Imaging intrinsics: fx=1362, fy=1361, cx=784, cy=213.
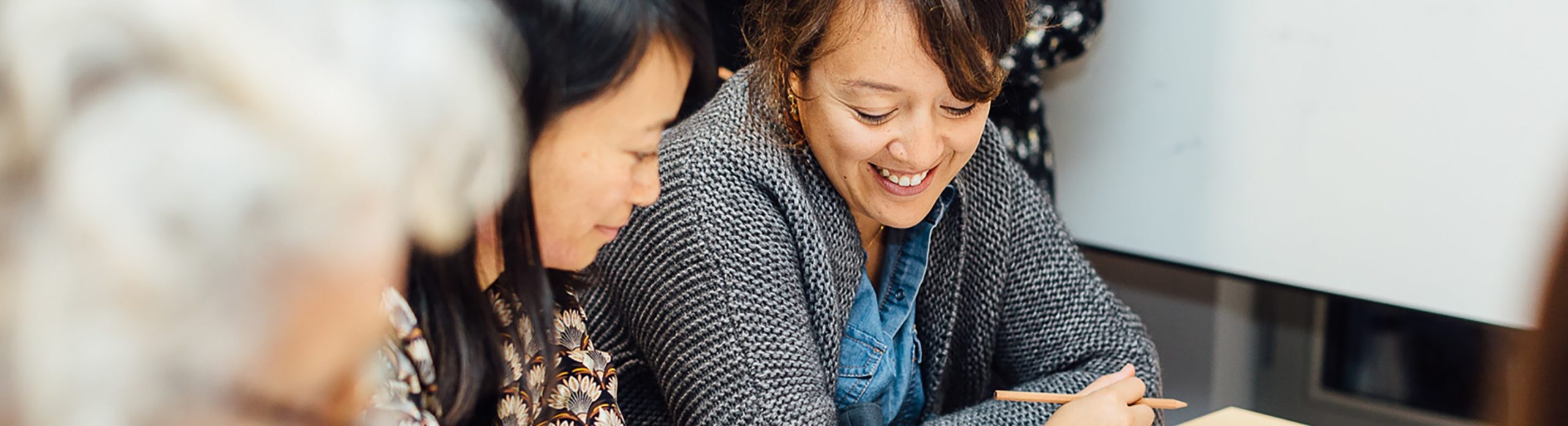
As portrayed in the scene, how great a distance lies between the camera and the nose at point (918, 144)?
1259mm

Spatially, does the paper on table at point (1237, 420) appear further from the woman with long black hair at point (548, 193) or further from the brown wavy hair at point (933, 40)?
the woman with long black hair at point (548, 193)

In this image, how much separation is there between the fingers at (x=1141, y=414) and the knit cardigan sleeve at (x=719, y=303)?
295 millimetres

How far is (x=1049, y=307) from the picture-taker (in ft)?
4.88

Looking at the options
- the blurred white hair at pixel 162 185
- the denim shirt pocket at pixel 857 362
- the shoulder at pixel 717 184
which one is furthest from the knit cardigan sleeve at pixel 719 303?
the blurred white hair at pixel 162 185

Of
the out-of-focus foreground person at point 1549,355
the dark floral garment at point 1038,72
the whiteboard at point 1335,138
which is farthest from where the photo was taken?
the dark floral garment at point 1038,72

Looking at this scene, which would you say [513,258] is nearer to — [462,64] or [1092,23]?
[462,64]

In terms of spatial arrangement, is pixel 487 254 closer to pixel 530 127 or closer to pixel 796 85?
pixel 530 127

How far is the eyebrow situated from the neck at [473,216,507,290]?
488 mm

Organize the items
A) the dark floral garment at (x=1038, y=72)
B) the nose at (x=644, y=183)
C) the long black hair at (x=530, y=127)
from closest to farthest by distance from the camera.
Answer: the long black hair at (x=530, y=127) < the nose at (x=644, y=183) < the dark floral garment at (x=1038, y=72)

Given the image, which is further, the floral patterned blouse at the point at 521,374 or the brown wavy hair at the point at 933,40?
the brown wavy hair at the point at 933,40

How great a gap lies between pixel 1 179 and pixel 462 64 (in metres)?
0.17

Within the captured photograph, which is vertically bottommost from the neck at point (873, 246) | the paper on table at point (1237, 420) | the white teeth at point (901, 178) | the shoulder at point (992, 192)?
the paper on table at point (1237, 420)

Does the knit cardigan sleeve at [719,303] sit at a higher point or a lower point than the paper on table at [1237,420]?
higher

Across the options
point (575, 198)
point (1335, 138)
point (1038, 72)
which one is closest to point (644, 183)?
point (575, 198)
